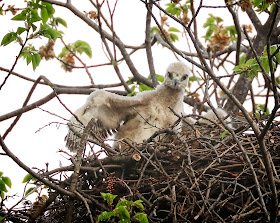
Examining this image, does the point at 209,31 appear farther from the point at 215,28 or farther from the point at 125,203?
the point at 125,203

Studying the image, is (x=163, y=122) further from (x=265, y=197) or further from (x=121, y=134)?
(x=265, y=197)

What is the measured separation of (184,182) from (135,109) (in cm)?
181

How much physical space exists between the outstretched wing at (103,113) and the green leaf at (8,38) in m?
1.25

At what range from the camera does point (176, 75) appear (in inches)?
242

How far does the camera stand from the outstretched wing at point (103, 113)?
564 cm

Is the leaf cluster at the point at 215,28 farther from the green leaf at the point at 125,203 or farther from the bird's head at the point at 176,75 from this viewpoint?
the green leaf at the point at 125,203

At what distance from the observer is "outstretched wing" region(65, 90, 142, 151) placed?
564 cm

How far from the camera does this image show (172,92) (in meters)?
6.19

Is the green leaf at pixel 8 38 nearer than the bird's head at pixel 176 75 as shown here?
Yes

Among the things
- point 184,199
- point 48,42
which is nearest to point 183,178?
point 184,199

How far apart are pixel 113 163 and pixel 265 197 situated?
1424mm

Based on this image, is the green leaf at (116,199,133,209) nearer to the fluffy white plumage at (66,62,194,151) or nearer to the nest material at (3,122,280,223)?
the nest material at (3,122,280,223)

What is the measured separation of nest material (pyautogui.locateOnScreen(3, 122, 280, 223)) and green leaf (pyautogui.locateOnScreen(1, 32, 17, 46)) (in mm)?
1315

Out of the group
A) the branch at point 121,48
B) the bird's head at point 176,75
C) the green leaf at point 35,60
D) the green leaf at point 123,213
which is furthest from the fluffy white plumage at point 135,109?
the green leaf at point 123,213
